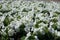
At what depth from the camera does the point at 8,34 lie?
336 cm

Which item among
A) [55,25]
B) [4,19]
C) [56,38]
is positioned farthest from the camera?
[4,19]

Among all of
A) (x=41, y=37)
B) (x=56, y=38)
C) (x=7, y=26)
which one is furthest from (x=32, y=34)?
(x=7, y=26)

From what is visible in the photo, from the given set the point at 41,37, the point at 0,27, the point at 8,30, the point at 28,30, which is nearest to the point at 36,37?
the point at 41,37

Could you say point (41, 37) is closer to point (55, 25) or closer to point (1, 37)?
point (55, 25)

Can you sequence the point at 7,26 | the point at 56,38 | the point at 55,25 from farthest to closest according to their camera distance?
the point at 7,26 → the point at 55,25 → the point at 56,38

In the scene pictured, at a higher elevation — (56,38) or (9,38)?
(9,38)

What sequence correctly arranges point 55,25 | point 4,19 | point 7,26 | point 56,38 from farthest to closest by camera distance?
point 4,19 < point 7,26 < point 55,25 < point 56,38

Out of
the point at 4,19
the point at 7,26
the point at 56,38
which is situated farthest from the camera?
the point at 4,19

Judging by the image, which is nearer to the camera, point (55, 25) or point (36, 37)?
point (36, 37)

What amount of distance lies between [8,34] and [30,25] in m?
0.38

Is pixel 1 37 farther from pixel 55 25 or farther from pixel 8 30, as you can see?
pixel 55 25

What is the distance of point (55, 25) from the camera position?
331 centimetres

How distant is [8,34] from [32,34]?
44 centimetres

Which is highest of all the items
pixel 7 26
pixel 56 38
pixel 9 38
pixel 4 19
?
pixel 4 19
